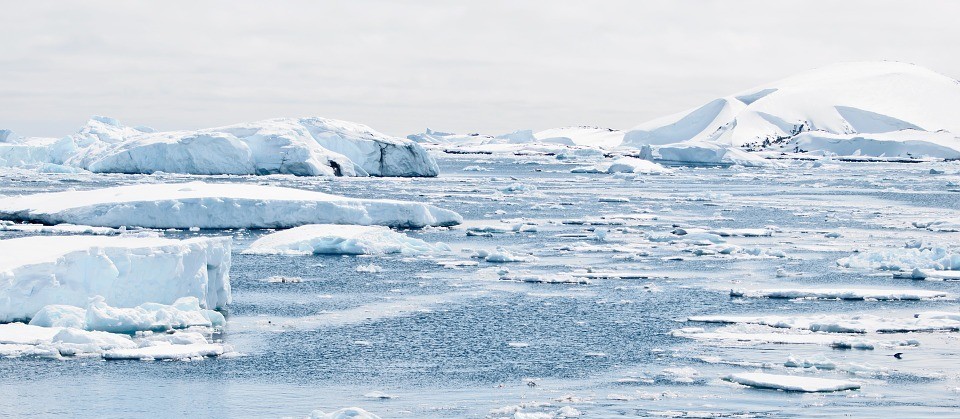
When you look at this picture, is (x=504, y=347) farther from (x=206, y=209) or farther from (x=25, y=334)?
(x=206, y=209)

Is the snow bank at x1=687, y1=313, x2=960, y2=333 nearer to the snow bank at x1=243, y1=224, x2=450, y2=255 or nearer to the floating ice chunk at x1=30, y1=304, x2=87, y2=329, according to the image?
the floating ice chunk at x1=30, y1=304, x2=87, y2=329

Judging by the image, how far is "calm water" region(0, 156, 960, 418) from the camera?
7832 mm

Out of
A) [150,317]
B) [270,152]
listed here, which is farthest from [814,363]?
[270,152]

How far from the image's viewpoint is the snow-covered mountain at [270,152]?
36938mm

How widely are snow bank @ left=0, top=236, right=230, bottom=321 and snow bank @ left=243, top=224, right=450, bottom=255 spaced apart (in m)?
5.23

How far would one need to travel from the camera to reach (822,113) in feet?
312

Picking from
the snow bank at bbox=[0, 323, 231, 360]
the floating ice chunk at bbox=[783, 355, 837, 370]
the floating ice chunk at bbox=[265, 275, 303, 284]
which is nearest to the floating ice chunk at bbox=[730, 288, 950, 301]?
the floating ice chunk at bbox=[783, 355, 837, 370]

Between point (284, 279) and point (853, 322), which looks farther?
point (284, 279)

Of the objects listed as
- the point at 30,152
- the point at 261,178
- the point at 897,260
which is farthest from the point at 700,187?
the point at 30,152

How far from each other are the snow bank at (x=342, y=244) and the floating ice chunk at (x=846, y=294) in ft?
18.0

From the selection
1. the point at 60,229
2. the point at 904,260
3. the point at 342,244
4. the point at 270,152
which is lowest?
the point at 60,229

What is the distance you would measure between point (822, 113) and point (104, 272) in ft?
296

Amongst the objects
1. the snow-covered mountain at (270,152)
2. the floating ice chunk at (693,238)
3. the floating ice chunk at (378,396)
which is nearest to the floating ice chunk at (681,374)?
the floating ice chunk at (378,396)

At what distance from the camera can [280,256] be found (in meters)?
16.5
